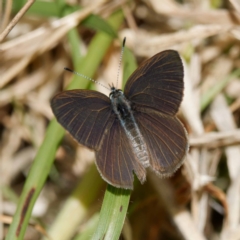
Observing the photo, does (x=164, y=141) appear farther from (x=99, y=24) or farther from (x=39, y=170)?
(x=99, y=24)

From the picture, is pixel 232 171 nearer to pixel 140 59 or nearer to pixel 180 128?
pixel 180 128

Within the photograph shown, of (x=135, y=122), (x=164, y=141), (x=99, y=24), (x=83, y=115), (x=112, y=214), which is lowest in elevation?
(x=112, y=214)

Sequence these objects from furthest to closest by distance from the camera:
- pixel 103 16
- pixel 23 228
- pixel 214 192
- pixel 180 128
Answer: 1. pixel 103 16
2. pixel 214 192
3. pixel 180 128
4. pixel 23 228

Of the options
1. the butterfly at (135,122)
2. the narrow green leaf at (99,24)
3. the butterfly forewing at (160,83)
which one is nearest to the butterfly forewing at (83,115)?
the butterfly at (135,122)

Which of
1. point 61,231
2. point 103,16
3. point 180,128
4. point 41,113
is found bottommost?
point 61,231

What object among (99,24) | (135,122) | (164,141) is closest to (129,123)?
(135,122)

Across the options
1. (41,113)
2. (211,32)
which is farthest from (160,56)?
(41,113)
